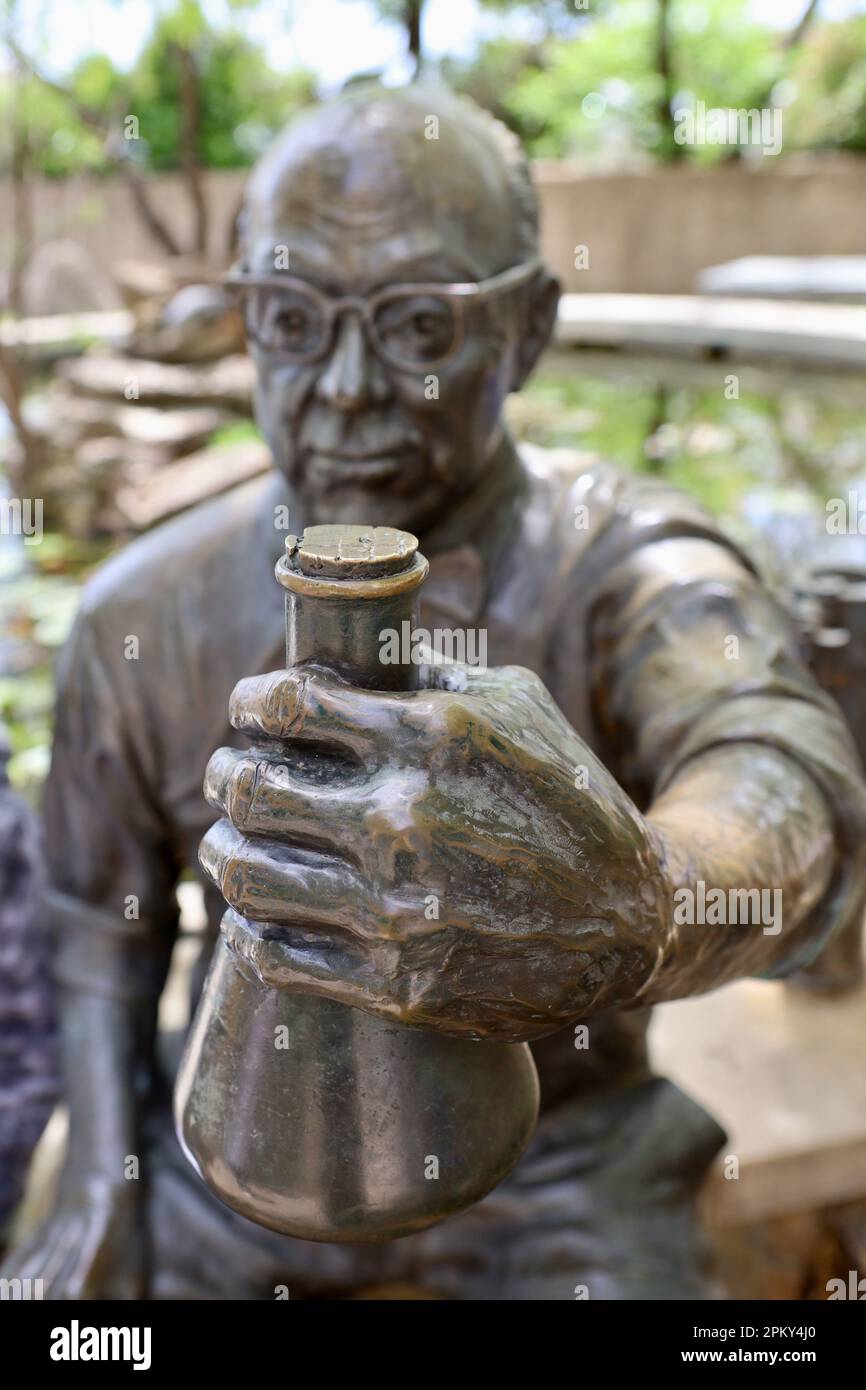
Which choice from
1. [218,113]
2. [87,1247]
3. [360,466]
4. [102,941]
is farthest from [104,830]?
[218,113]

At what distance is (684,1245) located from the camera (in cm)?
217

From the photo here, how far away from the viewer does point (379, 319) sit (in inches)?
69.4

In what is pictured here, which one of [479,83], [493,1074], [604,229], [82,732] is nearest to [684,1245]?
[493,1074]

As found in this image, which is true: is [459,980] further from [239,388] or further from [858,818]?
[239,388]

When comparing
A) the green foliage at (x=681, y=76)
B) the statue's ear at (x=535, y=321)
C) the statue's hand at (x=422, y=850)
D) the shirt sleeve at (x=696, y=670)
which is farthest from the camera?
the green foliage at (x=681, y=76)

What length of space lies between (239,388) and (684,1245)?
840 centimetres

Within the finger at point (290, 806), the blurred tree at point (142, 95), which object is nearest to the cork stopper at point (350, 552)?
the finger at point (290, 806)

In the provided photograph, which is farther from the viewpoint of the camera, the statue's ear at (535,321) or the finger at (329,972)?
the statue's ear at (535,321)

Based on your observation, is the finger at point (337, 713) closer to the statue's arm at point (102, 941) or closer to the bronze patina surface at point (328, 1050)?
the bronze patina surface at point (328, 1050)

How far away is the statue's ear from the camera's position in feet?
6.58

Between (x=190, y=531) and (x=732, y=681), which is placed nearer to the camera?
(x=732, y=681)

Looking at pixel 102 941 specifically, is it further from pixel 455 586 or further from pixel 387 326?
pixel 387 326

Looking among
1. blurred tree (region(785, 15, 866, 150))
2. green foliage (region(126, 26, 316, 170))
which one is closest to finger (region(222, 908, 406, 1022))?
green foliage (region(126, 26, 316, 170))

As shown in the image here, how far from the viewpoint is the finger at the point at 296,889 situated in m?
1.06
